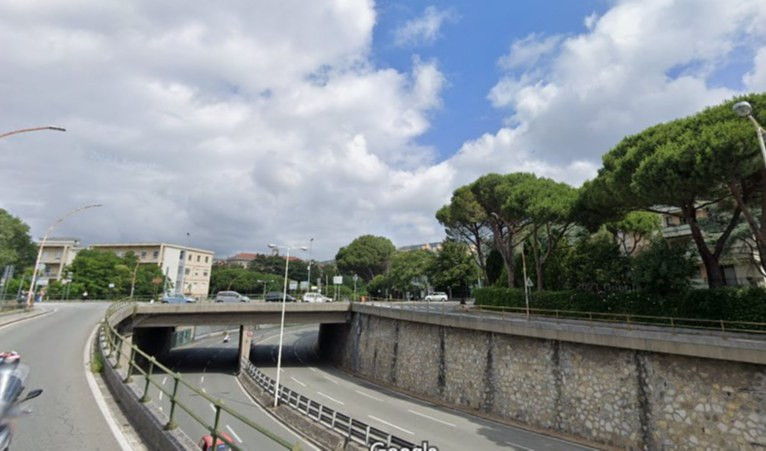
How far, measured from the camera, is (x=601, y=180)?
2298 cm

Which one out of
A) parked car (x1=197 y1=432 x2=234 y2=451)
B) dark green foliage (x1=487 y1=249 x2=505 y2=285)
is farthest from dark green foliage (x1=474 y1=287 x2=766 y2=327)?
parked car (x1=197 y1=432 x2=234 y2=451)

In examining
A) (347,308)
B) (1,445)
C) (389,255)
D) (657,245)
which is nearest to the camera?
(1,445)

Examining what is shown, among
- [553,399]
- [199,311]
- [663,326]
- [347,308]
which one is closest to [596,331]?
[553,399]

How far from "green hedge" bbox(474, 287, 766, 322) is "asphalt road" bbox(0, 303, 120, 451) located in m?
24.7

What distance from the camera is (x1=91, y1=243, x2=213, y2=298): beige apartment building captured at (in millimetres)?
78812

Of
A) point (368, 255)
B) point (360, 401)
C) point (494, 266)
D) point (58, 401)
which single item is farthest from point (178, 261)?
point (58, 401)

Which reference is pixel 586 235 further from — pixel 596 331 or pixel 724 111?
pixel 596 331

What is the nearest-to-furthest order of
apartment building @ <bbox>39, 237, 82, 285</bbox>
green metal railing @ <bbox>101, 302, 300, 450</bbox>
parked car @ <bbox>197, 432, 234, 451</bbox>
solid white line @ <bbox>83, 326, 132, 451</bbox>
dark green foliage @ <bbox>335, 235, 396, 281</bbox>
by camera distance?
green metal railing @ <bbox>101, 302, 300, 450</bbox> < parked car @ <bbox>197, 432, 234, 451</bbox> < solid white line @ <bbox>83, 326, 132, 451</bbox> < apartment building @ <bbox>39, 237, 82, 285</bbox> < dark green foliage @ <bbox>335, 235, 396, 281</bbox>

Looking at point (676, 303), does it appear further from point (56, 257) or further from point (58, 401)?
point (56, 257)

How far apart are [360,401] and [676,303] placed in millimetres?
19257

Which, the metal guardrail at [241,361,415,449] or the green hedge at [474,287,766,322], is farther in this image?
the green hedge at [474,287,766,322]

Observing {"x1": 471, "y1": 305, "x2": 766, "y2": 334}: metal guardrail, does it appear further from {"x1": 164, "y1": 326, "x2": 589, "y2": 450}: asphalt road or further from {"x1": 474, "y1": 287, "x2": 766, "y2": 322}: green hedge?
{"x1": 164, "y1": 326, "x2": 589, "y2": 450}: asphalt road

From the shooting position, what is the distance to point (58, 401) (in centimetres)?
748

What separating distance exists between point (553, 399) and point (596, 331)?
12.5 ft
